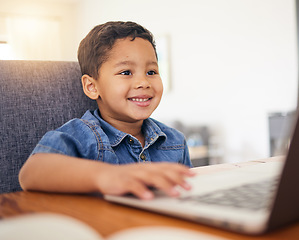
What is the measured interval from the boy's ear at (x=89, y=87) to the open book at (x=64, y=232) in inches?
31.0

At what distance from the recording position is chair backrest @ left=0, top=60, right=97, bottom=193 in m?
0.88

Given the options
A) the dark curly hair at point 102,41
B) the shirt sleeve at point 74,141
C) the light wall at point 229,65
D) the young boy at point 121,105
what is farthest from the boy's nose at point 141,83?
the light wall at point 229,65

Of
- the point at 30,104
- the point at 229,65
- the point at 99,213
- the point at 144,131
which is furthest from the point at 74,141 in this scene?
the point at 229,65

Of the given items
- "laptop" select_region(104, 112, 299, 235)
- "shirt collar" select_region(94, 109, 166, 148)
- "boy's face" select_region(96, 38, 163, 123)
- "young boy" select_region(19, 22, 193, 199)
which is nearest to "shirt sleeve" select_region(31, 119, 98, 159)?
"young boy" select_region(19, 22, 193, 199)

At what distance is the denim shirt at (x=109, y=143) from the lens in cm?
72

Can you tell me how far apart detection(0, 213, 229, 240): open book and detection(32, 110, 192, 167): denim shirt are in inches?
15.4

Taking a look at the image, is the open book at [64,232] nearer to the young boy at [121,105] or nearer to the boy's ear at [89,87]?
the young boy at [121,105]

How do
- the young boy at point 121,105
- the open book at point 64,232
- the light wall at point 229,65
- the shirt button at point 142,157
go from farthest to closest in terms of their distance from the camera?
the light wall at point 229,65 → the shirt button at point 142,157 → the young boy at point 121,105 → the open book at point 64,232

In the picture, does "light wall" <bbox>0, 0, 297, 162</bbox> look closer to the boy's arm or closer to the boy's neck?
the boy's neck

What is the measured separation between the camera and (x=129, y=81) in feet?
3.31

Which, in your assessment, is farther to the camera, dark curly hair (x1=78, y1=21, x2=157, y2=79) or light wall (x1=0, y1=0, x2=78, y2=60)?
light wall (x1=0, y1=0, x2=78, y2=60)

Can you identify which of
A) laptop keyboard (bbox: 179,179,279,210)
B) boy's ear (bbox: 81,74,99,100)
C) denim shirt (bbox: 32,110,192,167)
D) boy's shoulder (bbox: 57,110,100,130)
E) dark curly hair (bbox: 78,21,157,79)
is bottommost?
denim shirt (bbox: 32,110,192,167)

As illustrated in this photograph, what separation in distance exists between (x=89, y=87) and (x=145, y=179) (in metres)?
0.71

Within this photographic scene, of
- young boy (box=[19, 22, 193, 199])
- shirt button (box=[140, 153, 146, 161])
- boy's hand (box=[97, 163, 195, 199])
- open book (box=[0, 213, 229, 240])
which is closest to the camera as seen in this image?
open book (box=[0, 213, 229, 240])
